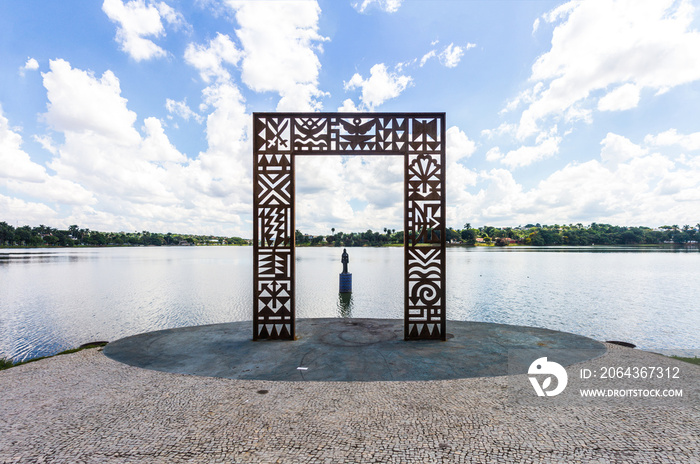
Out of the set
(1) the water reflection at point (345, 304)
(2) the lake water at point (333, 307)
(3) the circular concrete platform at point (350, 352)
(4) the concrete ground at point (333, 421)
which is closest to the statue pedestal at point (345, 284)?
(1) the water reflection at point (345, 304)

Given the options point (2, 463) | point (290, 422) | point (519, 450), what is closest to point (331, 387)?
point (290, 422)

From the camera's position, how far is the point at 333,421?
11.0 feet

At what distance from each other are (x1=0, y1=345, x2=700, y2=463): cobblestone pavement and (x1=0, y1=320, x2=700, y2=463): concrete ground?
1cm

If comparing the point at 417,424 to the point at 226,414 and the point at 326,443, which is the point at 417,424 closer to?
the point at 326,443

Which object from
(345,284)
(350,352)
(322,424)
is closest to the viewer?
(322,424)

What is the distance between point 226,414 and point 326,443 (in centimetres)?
122

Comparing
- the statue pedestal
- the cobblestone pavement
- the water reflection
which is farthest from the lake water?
the cobblestone pavement

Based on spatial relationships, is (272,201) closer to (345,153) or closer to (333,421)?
(345,153)

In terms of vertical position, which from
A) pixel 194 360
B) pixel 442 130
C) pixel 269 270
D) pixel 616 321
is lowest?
pixel 616 321

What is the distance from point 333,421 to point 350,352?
7.49 feet

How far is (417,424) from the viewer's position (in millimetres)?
3316

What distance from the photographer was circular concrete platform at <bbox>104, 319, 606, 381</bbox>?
4793mm

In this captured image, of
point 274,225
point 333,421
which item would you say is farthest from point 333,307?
point 333,421

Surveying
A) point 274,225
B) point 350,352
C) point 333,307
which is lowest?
point 333,307
